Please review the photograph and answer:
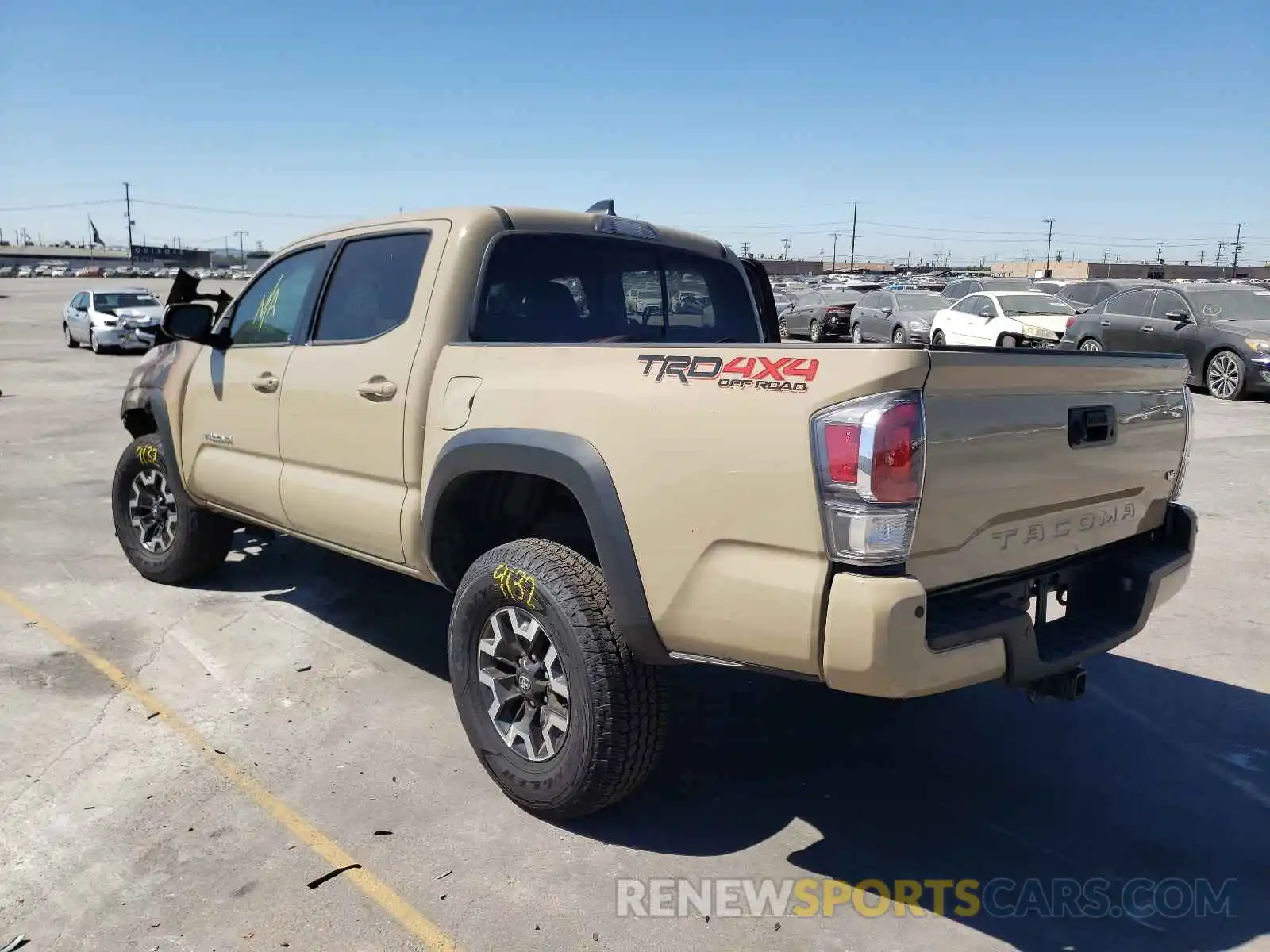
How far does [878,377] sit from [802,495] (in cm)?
35

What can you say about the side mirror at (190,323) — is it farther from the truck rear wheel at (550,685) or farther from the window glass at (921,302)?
the window glass at (921,302)

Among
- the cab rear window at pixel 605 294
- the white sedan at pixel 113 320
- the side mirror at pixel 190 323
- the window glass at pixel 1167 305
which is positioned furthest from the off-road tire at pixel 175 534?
the white sedan at pixel 113 320

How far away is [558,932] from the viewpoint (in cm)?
267

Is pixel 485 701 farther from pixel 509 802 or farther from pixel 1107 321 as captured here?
pixel 1107 321

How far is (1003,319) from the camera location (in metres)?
19.1

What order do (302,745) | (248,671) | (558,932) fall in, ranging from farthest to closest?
1. (248,671)
2. (302,745)
3. (558,932)

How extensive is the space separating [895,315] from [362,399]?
19747 mm

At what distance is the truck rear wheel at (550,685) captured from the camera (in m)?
2.94

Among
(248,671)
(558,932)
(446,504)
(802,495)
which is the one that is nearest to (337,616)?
(248,671)

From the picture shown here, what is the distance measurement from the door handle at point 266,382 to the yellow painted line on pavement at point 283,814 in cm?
145

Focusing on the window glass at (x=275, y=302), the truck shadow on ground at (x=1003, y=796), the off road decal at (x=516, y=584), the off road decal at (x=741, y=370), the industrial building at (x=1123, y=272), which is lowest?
the truck shadow on ground at (x=1003, y=796)

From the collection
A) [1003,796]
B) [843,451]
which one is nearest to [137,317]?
[1003,796]

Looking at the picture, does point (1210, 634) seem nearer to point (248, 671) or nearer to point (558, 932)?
point (558, 932)

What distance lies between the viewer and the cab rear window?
12.5 ft
